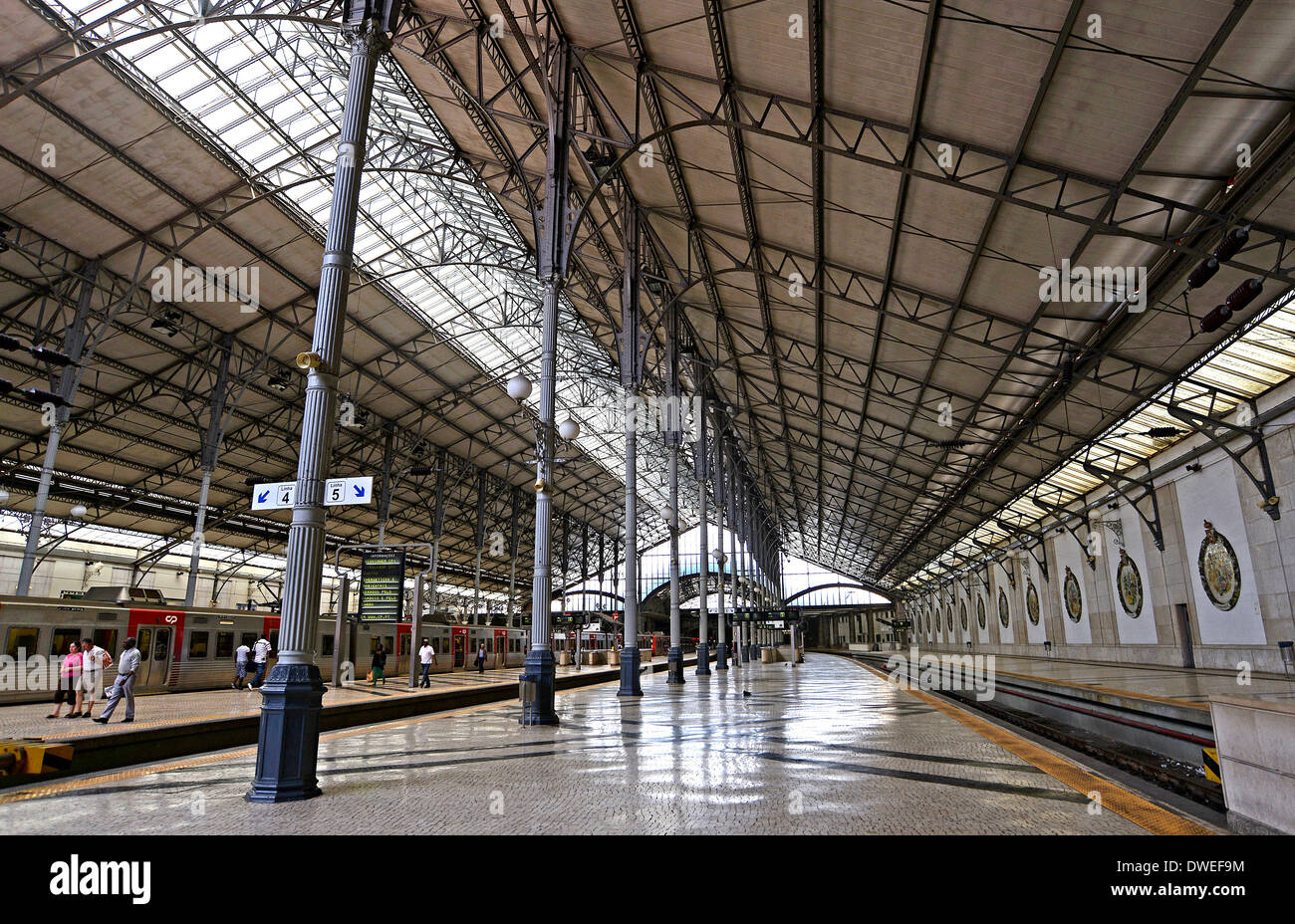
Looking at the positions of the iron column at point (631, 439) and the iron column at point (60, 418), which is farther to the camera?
the iron column at point (631, 439)

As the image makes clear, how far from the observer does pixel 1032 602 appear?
38.5 metres

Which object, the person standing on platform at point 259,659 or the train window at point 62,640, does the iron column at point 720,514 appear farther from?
the train window at point 62,640

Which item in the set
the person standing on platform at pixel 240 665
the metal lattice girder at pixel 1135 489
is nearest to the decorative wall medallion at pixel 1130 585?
the metal lattice girder at pixel 1135 489

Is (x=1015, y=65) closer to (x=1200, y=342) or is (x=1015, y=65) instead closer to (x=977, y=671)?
(x=1200, y=342)

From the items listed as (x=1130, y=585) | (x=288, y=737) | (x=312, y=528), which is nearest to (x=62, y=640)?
(x=312, y=528)

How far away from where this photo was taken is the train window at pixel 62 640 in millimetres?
17422

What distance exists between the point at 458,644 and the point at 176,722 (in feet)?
81.0

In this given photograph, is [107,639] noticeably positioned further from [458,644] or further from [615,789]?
[615,789]

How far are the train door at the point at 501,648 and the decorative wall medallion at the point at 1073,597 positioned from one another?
30189 mm

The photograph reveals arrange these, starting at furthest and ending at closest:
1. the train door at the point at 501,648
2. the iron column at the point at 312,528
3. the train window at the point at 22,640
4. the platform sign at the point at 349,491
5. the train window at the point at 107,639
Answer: the train door at the point at 501,648, the train window at the point at 107,639, the train window at the point at 22,640, the platform sign at the point at 349,491, the iron column at the point at 312,528

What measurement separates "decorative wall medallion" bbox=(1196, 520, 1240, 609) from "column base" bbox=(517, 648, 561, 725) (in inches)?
765

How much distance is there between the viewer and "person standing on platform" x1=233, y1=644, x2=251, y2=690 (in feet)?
71.3
